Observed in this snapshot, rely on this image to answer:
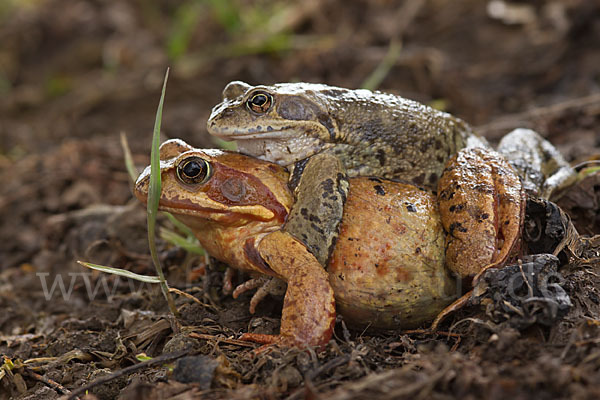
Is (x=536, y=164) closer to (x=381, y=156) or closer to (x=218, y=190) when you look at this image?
(x=381, y=156)

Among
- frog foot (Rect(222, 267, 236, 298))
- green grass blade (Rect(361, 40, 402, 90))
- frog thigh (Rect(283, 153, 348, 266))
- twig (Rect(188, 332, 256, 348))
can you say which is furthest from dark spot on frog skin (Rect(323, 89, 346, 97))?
green grass blade (Rect(361, 40, 402, 90))

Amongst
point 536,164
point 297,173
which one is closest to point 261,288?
point 297,173

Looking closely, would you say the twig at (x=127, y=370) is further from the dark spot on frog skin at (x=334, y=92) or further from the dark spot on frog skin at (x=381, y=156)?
the dark spot on frog skin at (x=334, y=92)

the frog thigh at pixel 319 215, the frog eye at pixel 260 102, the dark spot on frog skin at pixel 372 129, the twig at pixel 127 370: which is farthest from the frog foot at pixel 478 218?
the twig at pixel 127 370

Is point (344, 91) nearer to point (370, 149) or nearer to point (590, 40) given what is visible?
point (370, 149)

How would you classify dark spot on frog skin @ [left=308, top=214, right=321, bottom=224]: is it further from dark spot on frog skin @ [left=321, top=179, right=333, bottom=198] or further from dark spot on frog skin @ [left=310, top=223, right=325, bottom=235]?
dark spot on frog skin @ [left=321, top=179, right=333, bottom=198]
